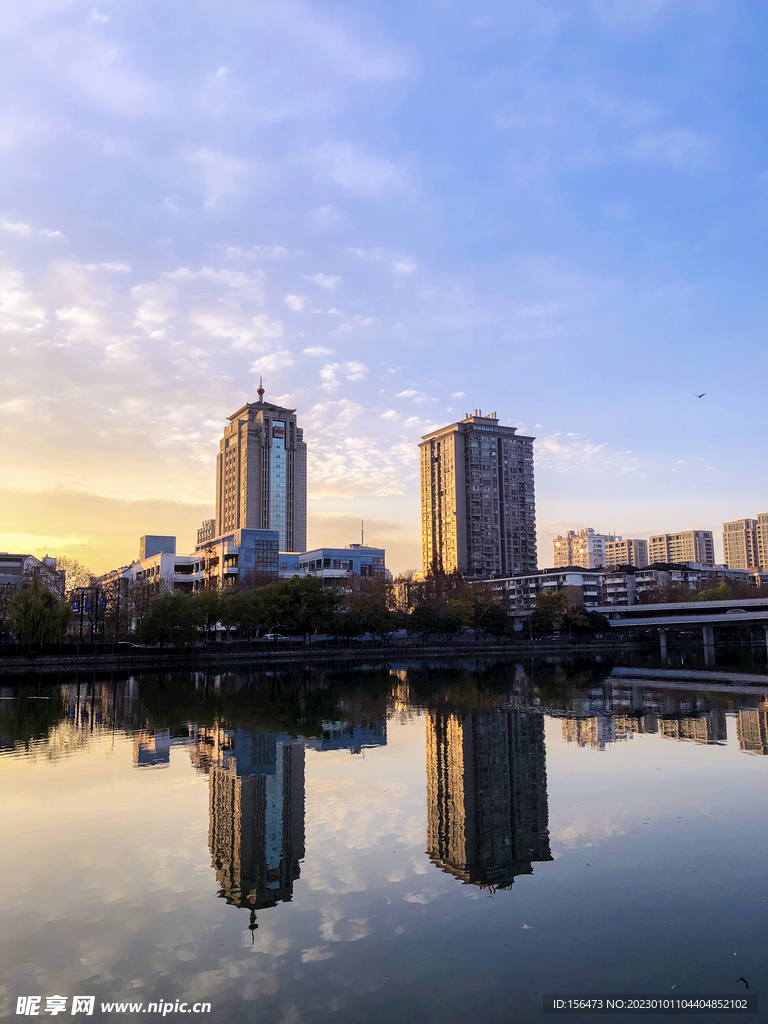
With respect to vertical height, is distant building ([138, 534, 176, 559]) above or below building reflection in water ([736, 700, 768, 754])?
above

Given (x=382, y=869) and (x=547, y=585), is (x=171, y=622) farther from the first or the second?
(x=547, y=585)

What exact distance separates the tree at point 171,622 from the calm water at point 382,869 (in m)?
43.3

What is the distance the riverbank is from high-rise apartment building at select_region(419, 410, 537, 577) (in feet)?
209

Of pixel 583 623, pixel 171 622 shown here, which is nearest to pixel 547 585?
pixel 583 623

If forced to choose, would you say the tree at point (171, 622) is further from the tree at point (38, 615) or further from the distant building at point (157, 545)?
the distant building at point (157, 545)

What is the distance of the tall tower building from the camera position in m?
161

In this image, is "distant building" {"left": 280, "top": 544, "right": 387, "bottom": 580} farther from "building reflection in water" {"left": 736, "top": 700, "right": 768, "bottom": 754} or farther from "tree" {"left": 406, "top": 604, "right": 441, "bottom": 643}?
"building reflection in water" {"left": 736, "top": 700, "right": 768, "bottom": 754}

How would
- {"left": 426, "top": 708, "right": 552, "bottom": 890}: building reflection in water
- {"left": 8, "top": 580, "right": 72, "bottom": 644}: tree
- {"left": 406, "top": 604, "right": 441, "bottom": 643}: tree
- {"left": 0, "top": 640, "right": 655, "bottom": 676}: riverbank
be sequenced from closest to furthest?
{"left": 426, "top": 708, "right": 552, "bottom": 890}: building reflection in water < {"left": 8, "top": 580, "right": 72, "bottom": 644}: tree < {"left": 0, "top": 640, "right": 655, "bottom": 676}: riverbank < {"left": 406, "top": 604, "right": 441, "bottom": 643}: tree

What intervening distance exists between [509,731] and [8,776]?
16644 mm

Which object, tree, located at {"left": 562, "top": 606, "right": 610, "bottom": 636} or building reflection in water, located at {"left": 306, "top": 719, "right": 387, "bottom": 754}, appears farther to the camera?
tree, located at {"left": 562, "top": 606, "right": 610, "bottom": 636}

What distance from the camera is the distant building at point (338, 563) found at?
131 meters

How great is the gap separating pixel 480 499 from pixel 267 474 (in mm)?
50128

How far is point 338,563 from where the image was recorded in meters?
133

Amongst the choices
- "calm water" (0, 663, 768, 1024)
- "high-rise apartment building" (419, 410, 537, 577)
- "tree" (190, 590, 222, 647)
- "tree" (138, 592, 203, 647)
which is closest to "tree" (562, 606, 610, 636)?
"tree" (190, 590, 222, 647)
